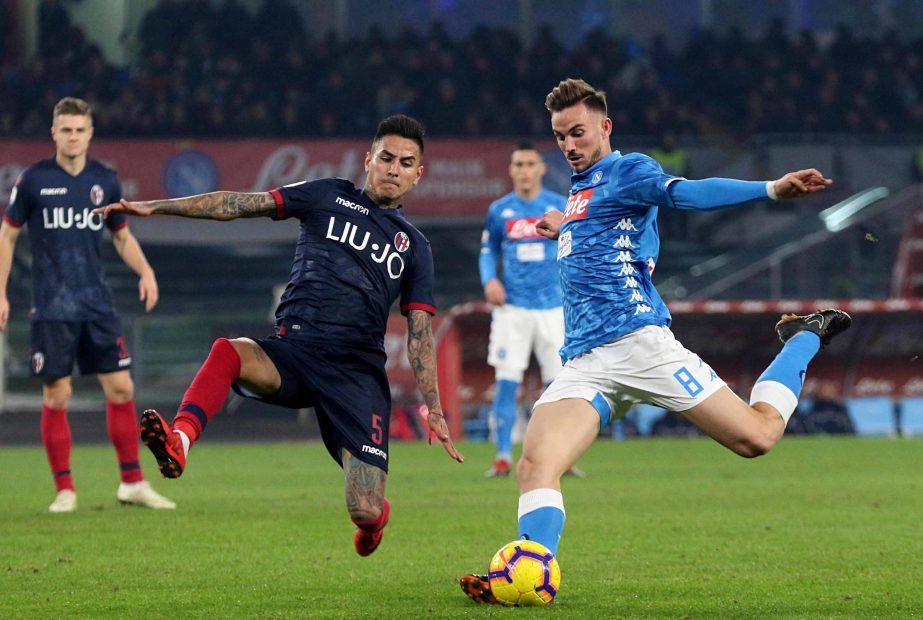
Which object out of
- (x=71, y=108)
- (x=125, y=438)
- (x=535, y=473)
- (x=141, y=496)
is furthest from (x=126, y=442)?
(x=535, y=473)

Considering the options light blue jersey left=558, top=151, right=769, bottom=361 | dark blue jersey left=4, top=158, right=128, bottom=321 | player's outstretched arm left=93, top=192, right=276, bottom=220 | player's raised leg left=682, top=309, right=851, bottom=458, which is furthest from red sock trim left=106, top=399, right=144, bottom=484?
player's raised leg left=682, top=309, right=851, bottom=458

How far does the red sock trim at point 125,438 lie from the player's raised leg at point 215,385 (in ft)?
12.0

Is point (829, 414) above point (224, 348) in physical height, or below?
below

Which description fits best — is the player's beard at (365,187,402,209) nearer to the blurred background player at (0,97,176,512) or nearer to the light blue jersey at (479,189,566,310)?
the blurred background player at (0,97,176,512)

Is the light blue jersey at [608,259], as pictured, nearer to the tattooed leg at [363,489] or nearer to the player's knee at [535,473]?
the player's knee at [535,473]

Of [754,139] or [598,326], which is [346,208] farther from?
[754,139]

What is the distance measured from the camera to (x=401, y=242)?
6250mm

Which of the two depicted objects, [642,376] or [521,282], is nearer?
[642,376]

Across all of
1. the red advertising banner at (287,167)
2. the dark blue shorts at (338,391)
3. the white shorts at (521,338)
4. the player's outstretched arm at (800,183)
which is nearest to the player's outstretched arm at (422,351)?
the dark blue shorts at (338,391)

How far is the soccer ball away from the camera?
17.7ft

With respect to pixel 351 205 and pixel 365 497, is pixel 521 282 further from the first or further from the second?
pixel 365 497

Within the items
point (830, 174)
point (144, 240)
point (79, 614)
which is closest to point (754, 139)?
point (830, 174)

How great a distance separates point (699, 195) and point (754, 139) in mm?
A: 16557

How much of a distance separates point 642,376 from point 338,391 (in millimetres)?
1269
